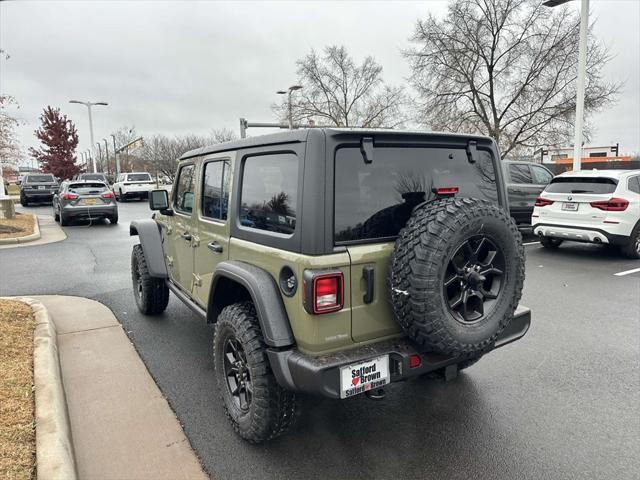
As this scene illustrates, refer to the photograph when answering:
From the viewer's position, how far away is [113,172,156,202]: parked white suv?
25344mm

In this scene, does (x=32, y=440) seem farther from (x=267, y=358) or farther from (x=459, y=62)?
(x=459, y=62)

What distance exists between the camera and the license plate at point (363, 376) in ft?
7.78

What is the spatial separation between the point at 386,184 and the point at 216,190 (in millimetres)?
1491

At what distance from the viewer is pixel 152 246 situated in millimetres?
4891

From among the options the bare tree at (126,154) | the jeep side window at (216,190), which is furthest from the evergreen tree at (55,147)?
the jeep side window at (216,190)

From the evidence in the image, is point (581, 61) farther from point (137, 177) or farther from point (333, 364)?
point (137, 177)

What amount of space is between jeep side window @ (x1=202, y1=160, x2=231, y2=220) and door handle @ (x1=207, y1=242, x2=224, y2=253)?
0.20 meters

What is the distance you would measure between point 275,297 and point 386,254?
0.67 m

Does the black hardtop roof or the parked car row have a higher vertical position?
the black hardtop roof

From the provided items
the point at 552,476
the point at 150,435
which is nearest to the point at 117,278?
the point at 150,435

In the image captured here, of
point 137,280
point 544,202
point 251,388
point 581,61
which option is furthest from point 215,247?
point 581,61

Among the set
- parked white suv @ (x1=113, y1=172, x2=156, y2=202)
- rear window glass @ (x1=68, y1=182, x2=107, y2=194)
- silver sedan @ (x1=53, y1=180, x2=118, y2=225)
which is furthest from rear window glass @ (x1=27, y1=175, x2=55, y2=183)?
rear window glass @ (x1=68, y1=182, x2=107, y2=194)

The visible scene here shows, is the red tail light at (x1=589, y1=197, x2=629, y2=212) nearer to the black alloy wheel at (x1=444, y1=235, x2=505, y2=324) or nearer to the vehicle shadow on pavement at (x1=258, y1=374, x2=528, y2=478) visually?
the vehicle shadow on pavement at (x1=258, y1=374, x2=528, y2=478)

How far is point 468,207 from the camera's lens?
2.45 m
